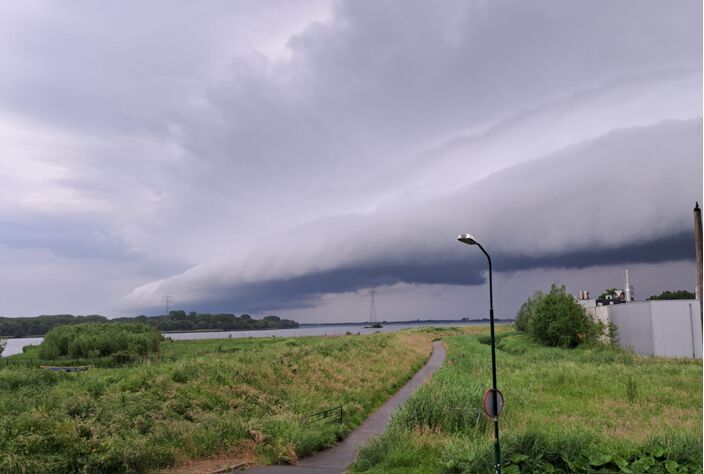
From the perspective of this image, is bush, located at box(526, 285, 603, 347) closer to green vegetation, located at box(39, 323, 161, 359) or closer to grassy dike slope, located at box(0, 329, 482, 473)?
grassy dike slope, located at box(0, 329, 482, 473)

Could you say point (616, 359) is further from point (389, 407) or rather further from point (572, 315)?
point (389, 407)

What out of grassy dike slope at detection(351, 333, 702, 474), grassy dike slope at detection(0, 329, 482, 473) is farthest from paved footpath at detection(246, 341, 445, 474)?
grassy dike slope at detection(351, 333, 702, 474)

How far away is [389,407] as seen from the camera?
30.2 meters

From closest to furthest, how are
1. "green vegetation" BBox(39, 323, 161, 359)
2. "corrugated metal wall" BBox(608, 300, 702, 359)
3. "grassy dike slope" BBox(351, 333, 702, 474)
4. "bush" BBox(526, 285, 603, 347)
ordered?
"grassy dike slope" BBox(351, 333, 702, 474), "corrugated metal wall" BBox(608, 300, 702, 359), "bush" BBox(526, 285, 603, 347), "green vegetation" BBox(39, 323, 161, 359)

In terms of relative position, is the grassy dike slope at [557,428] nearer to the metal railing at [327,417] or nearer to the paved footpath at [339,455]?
the paved footpath at [339,455]

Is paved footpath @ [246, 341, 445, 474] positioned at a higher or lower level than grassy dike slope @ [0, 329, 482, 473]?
lower

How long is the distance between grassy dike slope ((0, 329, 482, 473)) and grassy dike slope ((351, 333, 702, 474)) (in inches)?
145

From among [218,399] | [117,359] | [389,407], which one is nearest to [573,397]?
[389,407]

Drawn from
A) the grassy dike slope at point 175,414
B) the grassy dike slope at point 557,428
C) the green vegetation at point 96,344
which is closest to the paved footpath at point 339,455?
the grassy dike slope at point 175,414

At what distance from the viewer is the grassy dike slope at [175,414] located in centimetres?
1580

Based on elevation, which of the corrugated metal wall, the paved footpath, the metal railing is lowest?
the paved footpath

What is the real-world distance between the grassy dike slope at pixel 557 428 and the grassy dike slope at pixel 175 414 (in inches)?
145

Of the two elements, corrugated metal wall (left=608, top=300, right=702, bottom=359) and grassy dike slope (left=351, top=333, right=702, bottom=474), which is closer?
grassy dike slope (left=351, top=333, right=702, bottom=474)

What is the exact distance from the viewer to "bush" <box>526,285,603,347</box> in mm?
69812
